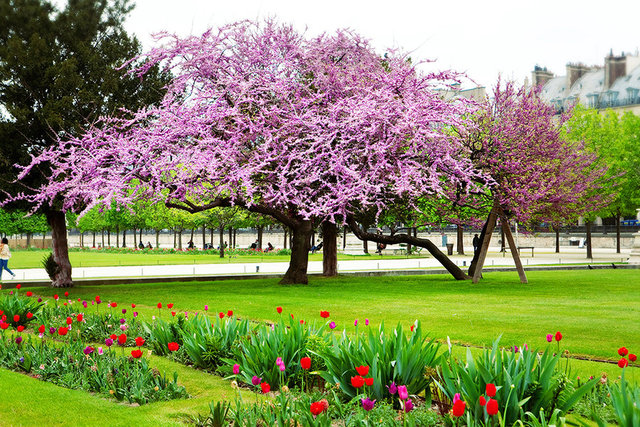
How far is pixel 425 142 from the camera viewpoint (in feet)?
71.9

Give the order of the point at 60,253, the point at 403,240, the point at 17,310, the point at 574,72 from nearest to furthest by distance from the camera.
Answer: the point at 17,310 → the point at 60,253 → the point at 403,240 → the point at 574,72

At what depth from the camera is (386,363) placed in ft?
20.5

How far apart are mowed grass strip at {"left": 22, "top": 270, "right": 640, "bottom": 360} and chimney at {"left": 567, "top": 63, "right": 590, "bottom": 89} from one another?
2914 inches

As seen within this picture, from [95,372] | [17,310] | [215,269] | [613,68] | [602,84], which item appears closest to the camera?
[95,372]

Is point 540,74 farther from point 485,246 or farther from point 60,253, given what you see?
point 60,253

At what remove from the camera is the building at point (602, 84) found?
3415 inches

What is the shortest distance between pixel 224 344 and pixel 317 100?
14.3m

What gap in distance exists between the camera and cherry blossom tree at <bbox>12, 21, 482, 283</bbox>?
66.1 feet

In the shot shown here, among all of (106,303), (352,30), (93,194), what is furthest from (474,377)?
(352,30)

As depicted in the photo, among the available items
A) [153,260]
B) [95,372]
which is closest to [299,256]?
[95,372]

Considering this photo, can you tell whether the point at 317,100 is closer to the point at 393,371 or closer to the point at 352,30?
the point at 352,30

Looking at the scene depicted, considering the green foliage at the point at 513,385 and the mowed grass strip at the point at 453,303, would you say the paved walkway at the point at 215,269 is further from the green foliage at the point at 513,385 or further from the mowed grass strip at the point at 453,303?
the green foliage at the point at 513,385

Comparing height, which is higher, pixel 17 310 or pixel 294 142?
pixel 294 142

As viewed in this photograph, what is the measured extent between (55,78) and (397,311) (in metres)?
12.7
